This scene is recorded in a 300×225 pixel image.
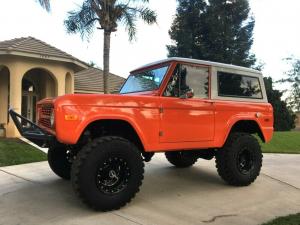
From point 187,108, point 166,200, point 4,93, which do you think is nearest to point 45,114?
point 187,108

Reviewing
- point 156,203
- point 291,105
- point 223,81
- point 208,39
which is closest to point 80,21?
point 223,81

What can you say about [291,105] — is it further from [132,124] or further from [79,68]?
[132,124]

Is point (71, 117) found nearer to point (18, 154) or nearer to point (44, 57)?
point (18, 154)

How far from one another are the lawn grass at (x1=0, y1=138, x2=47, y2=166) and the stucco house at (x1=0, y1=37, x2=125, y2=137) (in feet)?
18.0

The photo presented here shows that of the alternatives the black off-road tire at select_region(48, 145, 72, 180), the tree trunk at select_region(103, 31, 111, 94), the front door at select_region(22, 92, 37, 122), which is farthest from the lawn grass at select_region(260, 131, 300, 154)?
the front door at select_region(22, 92, 37, 122)

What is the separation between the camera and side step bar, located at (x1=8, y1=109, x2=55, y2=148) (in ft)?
20.3

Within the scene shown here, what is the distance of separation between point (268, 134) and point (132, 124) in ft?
11.2

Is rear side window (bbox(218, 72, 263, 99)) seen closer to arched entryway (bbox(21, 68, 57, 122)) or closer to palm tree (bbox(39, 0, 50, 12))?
palm tree (bbox(39, 0, 50, 12))

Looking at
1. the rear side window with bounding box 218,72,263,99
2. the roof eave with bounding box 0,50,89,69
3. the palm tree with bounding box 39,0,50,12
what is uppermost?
the palm tree with bounding box 39,0,50,12

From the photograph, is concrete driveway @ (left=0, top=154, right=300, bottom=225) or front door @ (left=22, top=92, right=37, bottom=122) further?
front door @ (left=22, top=92, right=37, bottom=122)

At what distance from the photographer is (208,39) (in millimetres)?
40906

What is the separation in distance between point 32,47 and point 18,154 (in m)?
8.99

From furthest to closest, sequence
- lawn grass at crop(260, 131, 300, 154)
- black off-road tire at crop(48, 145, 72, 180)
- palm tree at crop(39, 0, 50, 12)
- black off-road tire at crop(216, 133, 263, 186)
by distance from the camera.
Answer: palm tree at crop(39, 0, 50, 12) < lawn grass at crop(260, 131, 300, 154) < black off-road tire at crop(48, 145, 72, 180) < black off-road tire at crop(216, 133, 263, 186)

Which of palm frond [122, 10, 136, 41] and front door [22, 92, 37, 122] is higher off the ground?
palm frond [122, 10, 136, 41]
